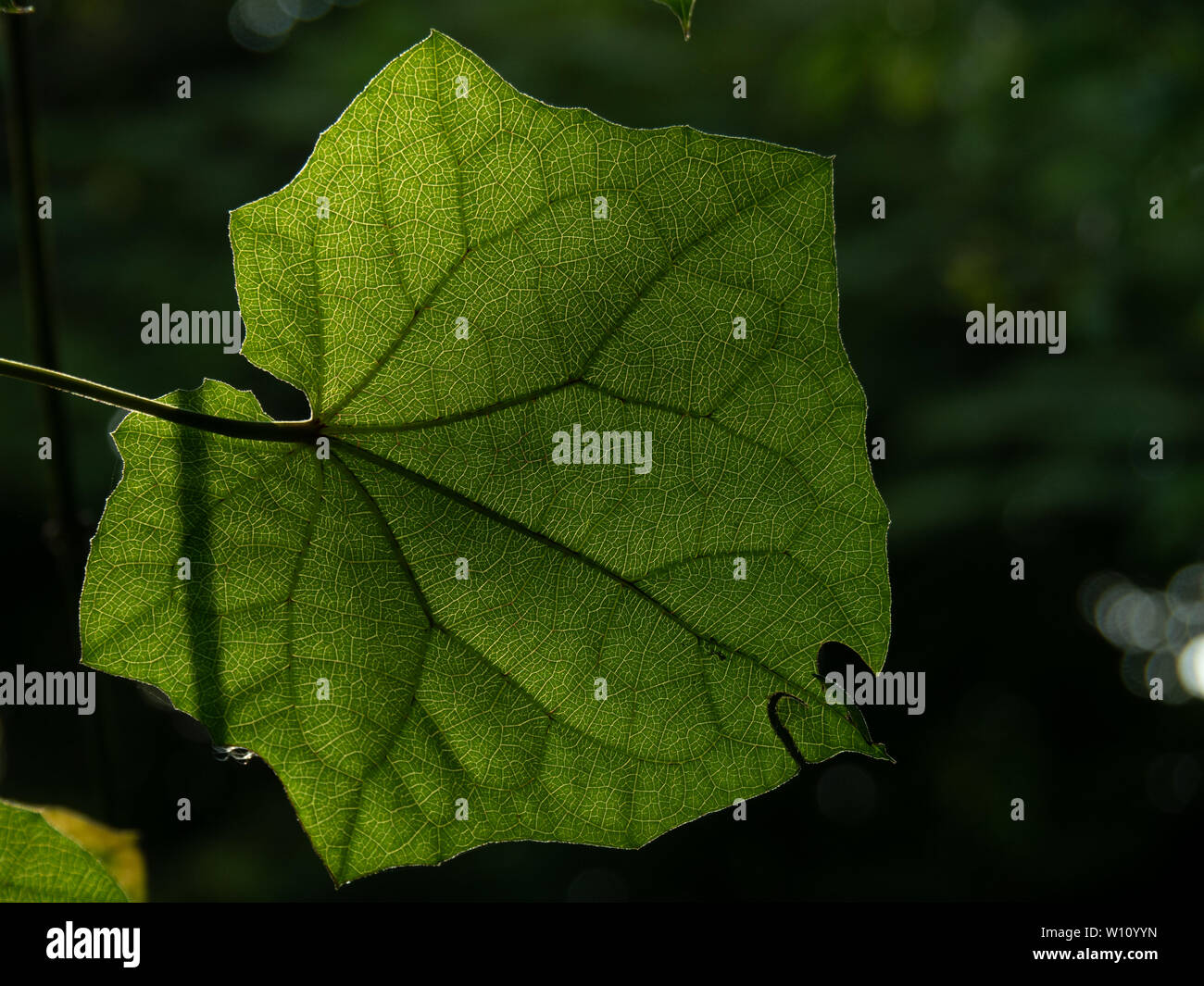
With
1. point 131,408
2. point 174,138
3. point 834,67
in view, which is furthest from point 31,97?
point 174,138

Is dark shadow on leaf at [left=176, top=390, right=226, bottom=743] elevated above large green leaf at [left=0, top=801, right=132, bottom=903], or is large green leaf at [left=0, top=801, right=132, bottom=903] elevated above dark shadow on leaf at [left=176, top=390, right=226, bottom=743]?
dark shadow on leaf at [left=176, top=390, right=226, bottom=743]

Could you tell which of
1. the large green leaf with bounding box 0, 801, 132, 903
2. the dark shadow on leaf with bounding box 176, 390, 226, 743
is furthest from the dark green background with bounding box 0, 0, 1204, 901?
the dark shadow on leaf with bounding box 176, 390, 226, 743

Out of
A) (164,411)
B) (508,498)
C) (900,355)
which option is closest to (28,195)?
(164,411)

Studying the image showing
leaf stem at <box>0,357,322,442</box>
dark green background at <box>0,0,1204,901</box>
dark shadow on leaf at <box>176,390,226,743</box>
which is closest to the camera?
leaf stem at <box>0,357,322,442</box>

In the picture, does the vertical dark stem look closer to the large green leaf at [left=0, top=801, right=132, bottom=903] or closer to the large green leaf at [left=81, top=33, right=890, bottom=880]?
the large green leaf at [left=81, top=33, right=890, bottom=880]

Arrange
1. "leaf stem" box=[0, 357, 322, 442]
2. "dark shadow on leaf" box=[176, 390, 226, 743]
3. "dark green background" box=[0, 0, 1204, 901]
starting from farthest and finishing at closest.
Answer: "dark green background" box=[0, 0, 1204, 901] → "dark shadow on leaf" box=[176, 390, 226, 743] → "leaf stem" box=[0, 357, 322, 442]

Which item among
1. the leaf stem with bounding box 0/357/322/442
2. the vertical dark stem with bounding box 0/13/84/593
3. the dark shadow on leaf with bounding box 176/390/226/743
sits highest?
the vertical dark stem with bounding box 0/13/84/593

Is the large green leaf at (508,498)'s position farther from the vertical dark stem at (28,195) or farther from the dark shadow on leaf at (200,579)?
the vertical dark stem at (28,195)
